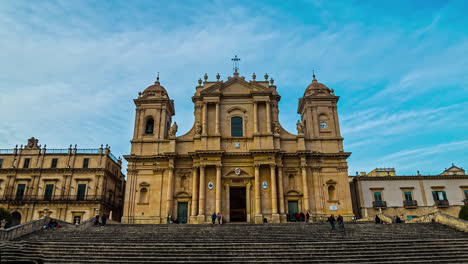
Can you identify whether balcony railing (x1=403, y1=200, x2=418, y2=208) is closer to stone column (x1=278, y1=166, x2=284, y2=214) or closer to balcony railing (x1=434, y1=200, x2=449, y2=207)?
balcony railing (x1=434, y1=200, x2=449, y2=207)

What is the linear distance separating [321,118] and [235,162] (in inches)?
369

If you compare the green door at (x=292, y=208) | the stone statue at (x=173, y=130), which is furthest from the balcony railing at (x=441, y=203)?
the stone statue at (x=173, y=130)

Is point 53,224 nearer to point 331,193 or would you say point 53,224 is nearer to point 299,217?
point 299,217

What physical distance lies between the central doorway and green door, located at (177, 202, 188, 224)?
374 cm

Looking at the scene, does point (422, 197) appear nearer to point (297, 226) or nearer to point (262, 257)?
point (297, 226)

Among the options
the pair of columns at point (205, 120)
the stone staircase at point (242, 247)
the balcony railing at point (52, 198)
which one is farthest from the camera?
the balcony railing at point (52, 198)

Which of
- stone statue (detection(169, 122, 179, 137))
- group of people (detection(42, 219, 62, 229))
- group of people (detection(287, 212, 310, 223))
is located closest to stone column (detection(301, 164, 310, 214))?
group of people (detection(287, 212, 310, 223))

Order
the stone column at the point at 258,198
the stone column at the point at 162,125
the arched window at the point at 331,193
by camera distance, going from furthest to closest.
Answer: the stone column at the point at 162,125, the arched window at the point at 331,193, the stone column at the point at 258,198

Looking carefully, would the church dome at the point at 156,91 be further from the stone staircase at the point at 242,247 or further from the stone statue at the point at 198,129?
the stone staircase at the point at 242,247

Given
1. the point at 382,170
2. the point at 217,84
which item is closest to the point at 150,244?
the point at 217,84

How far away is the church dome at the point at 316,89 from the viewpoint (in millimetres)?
34500

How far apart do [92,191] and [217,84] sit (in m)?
17.0

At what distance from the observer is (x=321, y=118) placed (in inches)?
1319

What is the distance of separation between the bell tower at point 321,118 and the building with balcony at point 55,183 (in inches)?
841
